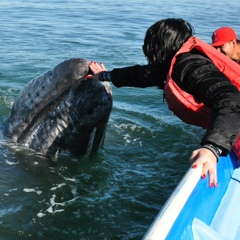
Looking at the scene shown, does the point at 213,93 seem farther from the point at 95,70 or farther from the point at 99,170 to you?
the point at 99,170

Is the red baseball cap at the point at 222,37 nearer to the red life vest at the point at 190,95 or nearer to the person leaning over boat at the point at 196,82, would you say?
the person leaning over boat at the point at 196,82

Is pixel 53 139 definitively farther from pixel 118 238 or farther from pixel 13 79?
pixel 13 79

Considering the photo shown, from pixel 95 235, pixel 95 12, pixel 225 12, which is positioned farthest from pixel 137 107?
pixel 225 12

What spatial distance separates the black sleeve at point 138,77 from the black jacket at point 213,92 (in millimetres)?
123

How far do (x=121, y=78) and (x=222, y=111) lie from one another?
1682 mm

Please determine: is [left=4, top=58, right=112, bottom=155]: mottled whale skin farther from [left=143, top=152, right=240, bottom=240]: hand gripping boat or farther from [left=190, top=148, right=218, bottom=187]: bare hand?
[left=190, top=148, right=218, bottom=187]: bare hand

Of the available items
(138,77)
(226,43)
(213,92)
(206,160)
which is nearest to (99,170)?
(138,77)

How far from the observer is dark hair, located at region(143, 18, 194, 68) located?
406 centimetres

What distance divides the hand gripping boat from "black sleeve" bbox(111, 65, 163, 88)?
952mm

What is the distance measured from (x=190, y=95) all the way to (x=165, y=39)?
0.50 metres

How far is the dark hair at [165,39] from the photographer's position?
4062 millimetres

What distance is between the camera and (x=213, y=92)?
3590 millimetres

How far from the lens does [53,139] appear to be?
221 inches

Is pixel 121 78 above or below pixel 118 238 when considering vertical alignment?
above
